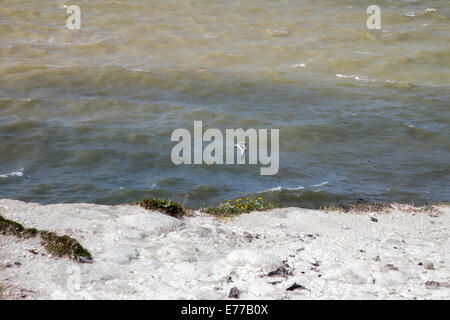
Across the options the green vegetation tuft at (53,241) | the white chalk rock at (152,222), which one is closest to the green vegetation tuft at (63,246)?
the green vegetation tuft at (53,241)

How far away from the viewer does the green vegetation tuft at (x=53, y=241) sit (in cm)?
1095

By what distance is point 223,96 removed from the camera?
27.9 meters

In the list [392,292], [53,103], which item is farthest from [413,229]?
[53,103]

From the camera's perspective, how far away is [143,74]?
101ft

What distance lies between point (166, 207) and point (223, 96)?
49.1 feet

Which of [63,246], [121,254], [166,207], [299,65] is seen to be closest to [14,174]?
[166,207]

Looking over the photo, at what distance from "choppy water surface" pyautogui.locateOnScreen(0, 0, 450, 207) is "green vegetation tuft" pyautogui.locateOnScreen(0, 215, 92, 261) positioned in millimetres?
5557

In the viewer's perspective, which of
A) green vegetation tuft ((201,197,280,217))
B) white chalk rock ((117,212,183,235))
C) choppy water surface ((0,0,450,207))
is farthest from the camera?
choppy water surface ((0,0,450,207))

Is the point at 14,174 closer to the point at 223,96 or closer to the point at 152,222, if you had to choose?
the point at 152,222

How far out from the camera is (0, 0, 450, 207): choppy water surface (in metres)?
18.9

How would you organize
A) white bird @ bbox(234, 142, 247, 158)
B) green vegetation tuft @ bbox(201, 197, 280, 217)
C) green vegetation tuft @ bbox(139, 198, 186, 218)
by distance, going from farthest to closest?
white bird @ bbox(234, 142, 247, 158) → green vegetation tuft @ bbox(201, 197, 280, 217) → green vegetation tuft @ bbox(139, 198, 186, 218)

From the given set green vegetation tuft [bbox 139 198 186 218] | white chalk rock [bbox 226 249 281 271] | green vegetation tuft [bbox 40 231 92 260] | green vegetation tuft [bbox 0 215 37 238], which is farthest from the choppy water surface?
white chalk rock [bbox 226 249 281 271]

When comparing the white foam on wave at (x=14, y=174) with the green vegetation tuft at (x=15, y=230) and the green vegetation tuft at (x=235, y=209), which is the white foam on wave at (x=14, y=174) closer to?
the green vegetation tuft at (x=15, y=230)

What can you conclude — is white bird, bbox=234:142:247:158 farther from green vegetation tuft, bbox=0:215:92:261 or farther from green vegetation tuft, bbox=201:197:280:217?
green vegetation tuft, bbox=0:215:92:261
